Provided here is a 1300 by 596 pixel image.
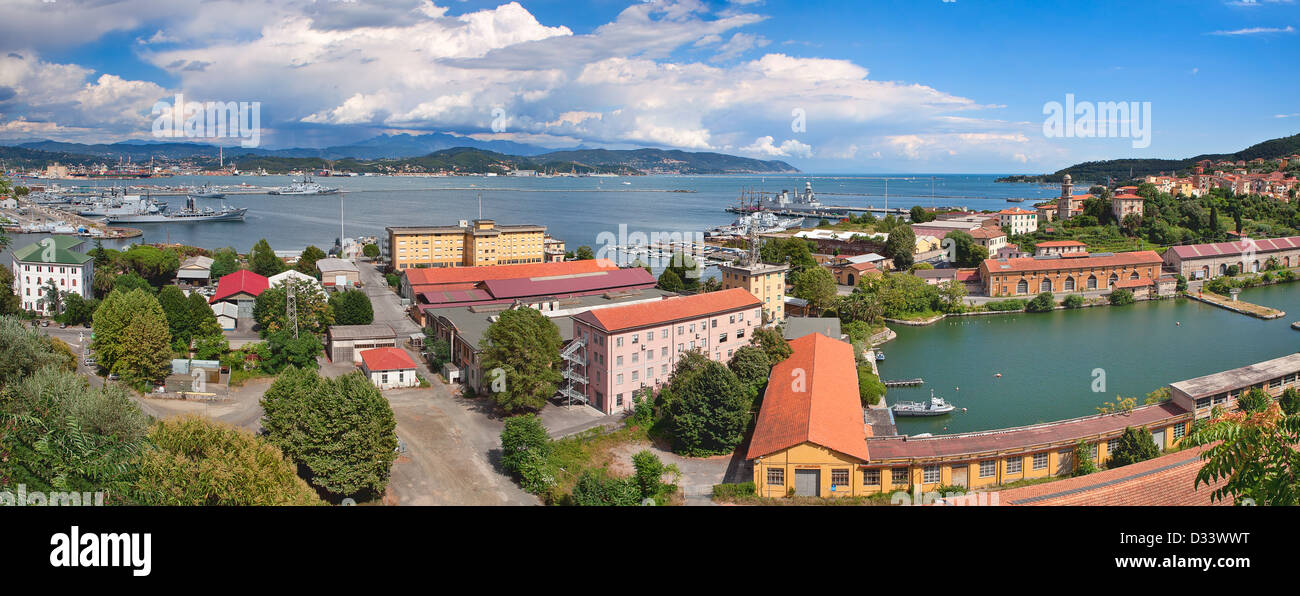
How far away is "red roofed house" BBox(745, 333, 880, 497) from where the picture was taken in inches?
235

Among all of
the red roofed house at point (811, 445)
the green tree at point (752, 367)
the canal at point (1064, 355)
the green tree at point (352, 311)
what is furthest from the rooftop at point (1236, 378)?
the green tree at point (352, 311)

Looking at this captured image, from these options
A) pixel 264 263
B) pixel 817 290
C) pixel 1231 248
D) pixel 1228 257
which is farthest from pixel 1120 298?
pixel 264 263

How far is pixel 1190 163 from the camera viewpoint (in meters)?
40.0

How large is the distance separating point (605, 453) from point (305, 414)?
2.43 metres

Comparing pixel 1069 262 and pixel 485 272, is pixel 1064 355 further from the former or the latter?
pixel 485 272

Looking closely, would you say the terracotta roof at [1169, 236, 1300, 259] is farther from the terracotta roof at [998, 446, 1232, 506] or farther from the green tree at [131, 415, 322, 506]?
the green tree at [131, 415, 322, 506]

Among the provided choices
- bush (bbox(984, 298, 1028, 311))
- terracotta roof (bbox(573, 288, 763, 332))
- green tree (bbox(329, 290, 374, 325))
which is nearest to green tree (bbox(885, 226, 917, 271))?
bush (bbox(984, 298, 1028, 311))

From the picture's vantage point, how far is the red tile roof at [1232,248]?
716 inches

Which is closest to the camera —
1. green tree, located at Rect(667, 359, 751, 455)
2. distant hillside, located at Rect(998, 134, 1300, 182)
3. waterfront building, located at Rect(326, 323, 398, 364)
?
green tree, located at Rect(667, 359, 751, 455)

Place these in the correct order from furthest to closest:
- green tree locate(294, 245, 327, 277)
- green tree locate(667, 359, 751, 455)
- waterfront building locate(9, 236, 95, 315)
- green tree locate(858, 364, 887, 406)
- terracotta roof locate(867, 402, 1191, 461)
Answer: green tree locate(294, 245, 327, 277), waterfront building locate(9, 236, 95, 315), green tree locate(858, 364, 887, 406), green tree locate(667, 359, 751, 455), terracotta roof locate(867, 402, 1191, 461)

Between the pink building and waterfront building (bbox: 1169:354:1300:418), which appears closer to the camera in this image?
waterfront building (bbox: 1169:354:1300:418)

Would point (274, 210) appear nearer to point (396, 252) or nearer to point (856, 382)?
point (396, 252)

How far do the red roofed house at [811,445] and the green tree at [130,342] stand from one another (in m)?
6.36
